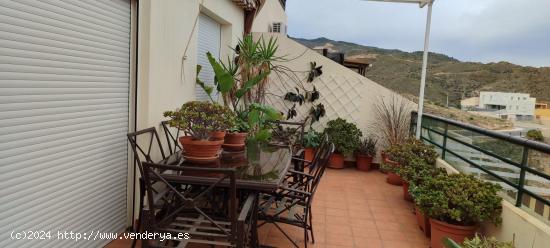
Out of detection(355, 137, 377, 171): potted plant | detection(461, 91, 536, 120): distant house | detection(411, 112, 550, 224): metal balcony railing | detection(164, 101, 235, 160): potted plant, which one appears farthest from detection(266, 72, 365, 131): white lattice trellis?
detection(164, 101, 235, 160): potted plant

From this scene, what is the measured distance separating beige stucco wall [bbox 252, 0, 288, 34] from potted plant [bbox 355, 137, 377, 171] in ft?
11.7

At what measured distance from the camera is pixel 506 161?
3.05 meters

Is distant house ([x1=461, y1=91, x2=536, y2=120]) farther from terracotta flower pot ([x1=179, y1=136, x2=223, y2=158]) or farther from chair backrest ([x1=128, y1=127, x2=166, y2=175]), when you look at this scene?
chair backrest ([x1=128, y1=127, x2=166, y2=175])

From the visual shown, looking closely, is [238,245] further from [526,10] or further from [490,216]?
[526,10]

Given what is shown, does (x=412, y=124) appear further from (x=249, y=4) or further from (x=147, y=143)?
(x=147, y=143)

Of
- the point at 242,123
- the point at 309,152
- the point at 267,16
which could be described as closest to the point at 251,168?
the point at 242,123

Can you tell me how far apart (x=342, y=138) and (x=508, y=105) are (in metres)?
3.82

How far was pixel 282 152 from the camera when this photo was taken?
3.60m

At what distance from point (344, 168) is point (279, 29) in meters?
5.12

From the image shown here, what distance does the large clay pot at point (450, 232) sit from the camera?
122 inches

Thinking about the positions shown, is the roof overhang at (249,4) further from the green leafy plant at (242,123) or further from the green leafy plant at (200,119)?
the green leafy plant at (200,119)

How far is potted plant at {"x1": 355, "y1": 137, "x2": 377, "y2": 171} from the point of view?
21.1 ft

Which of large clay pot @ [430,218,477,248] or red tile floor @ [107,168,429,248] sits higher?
large clay pot @ [430,218,477,248]

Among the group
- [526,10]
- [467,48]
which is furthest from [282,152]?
[467,48]
